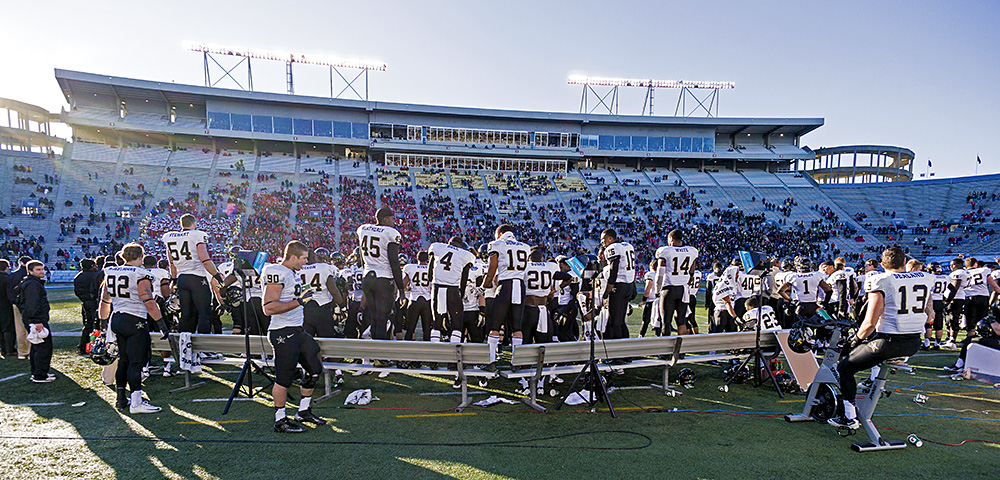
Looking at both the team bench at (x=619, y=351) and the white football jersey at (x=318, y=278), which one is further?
the white football jersey at (x=318, y=278)

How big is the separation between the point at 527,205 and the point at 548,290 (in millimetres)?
A: 34608

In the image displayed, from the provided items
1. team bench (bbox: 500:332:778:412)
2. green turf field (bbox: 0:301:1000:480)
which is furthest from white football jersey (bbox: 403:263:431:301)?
team bench (bbox: 500:332:778:412)

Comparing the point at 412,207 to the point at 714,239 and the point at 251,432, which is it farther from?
the point at 251,432

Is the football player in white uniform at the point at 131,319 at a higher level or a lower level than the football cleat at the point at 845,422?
higher

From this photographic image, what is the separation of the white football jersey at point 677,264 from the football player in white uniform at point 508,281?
8.91ft

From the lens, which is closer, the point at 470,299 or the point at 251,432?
the point at 251,432

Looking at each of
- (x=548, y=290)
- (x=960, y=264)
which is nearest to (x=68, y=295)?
(x=548, y=290)

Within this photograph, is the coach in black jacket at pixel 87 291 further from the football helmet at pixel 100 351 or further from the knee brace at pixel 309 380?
the knee brace at pixel 309 380

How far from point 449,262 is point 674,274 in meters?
3.85

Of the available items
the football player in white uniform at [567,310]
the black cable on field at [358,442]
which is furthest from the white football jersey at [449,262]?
the black cable on field at [358,442]

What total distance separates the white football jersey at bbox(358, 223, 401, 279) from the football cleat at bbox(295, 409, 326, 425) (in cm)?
230

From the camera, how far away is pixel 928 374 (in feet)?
24.8

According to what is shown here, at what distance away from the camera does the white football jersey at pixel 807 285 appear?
8.33 m

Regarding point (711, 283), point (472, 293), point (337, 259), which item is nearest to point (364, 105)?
point (337, 259)
